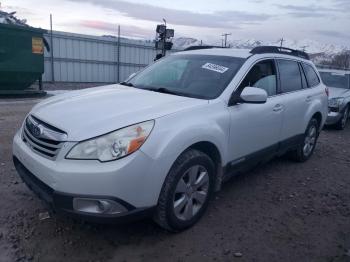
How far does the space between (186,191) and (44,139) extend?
50.6 inches

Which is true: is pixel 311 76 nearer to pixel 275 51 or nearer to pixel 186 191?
pixel 275 51

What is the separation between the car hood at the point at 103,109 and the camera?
2.62 meters

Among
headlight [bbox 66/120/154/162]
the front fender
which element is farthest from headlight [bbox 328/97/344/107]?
headlight [bbox 66/120/154/162]

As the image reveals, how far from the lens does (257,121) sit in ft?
12.5

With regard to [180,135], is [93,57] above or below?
below

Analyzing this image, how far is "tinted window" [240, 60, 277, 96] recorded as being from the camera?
3.79 meters

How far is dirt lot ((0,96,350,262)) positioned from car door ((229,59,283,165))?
0.56 m

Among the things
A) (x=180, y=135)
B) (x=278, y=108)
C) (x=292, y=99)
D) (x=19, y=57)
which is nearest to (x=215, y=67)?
(x=278, y=108)

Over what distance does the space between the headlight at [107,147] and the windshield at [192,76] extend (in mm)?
1088

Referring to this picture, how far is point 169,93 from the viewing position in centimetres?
352

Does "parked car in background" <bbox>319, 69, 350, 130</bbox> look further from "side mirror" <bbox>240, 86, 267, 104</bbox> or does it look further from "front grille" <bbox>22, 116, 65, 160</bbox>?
"front grille" <bbox>22, 116, 65, 160</bbox>

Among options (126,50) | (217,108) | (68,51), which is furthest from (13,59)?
(217,108)

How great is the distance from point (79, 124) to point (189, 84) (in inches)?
56.0

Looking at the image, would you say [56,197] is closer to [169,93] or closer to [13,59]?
[169,93]
